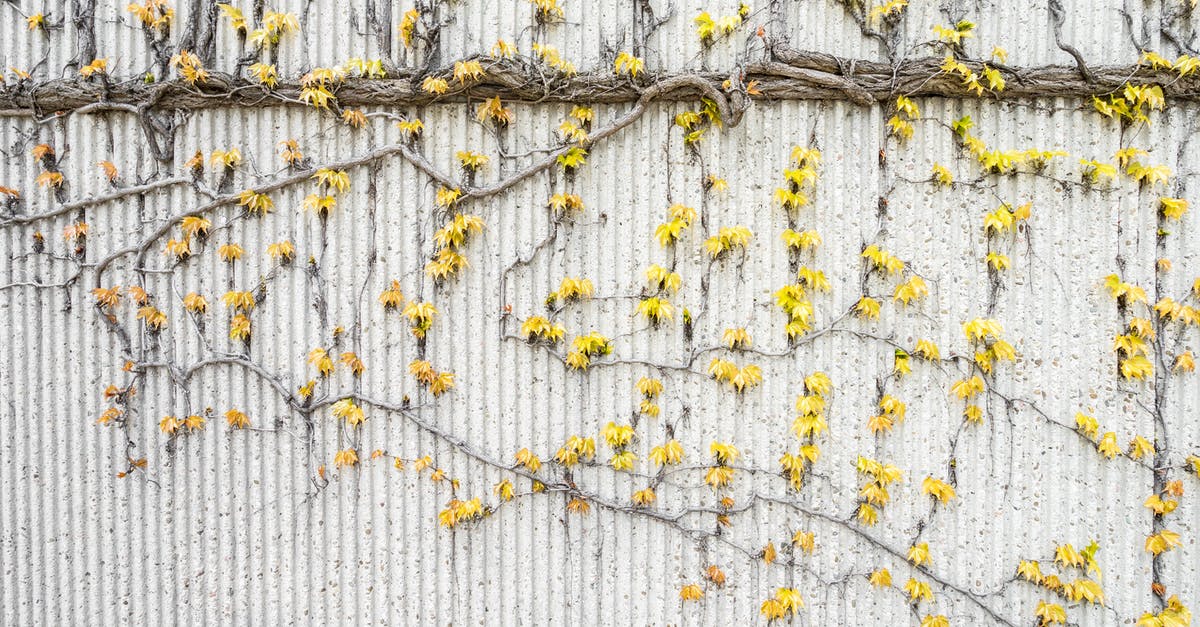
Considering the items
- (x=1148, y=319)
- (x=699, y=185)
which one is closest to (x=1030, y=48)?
(x=1148, y=319)

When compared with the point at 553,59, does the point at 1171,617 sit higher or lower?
lower

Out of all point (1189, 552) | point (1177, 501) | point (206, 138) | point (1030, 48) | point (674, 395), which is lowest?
point (1189, 552)

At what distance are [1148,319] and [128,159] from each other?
3.87 m

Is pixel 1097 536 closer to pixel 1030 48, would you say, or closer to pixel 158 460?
pixel 1030 48

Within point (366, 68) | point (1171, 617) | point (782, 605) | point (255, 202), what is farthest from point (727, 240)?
point (1171, 617)

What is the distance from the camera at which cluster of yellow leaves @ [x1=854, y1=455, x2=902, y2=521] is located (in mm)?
2176

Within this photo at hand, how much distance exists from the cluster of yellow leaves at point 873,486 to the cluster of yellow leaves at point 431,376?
1.57m

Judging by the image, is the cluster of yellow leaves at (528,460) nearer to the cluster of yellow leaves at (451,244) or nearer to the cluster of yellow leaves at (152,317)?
the cluster of yellow leaves at (451,244)

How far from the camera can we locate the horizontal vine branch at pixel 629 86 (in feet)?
6.95

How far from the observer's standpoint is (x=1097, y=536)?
7.14 ft

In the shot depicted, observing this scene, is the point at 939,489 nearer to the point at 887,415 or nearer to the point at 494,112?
the point at 887,415

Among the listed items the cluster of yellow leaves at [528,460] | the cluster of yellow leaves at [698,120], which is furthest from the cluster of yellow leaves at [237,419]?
the cluster of yellow leaves at [698,120]

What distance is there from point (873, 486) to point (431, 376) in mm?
1696

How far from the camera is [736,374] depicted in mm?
2176
